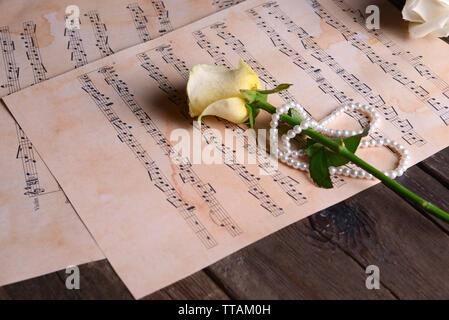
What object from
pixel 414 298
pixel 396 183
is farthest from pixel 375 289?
pixel 396 183

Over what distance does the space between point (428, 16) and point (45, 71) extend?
0.73m

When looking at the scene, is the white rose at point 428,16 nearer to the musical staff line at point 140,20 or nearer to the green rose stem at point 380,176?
the green rose stem at point 380,176

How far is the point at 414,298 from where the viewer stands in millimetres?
814

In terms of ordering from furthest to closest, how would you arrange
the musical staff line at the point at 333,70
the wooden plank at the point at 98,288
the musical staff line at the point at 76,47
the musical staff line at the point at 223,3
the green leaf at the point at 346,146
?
the musical staff line at the point at 223,3, the musical staff line at the point at 76,47, the musical staff line at the point at 333,70, the green leaf at the point at 346,146, the wooden plank at the point at 98,288

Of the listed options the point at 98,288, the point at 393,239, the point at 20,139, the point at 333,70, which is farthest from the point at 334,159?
the point at 20,139

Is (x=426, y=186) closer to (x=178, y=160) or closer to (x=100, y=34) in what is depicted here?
(x=178, y=160)

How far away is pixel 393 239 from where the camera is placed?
87 cm

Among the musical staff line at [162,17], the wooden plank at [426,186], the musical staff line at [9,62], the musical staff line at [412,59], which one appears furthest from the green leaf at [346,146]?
the musical staff line at [9,62]

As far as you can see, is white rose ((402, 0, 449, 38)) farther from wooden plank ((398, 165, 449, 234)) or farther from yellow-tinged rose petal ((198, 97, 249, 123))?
yellow-tinged rose petal ((198, 97, 249, 123))

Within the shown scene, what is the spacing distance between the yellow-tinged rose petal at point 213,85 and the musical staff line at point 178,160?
9 cm

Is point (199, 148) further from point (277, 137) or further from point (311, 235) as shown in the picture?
point (311, 235)

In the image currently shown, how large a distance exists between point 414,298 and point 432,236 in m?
0.11

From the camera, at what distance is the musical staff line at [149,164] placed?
88cm

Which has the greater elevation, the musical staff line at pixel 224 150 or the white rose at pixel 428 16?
A: the white rose at pixel 428 16
